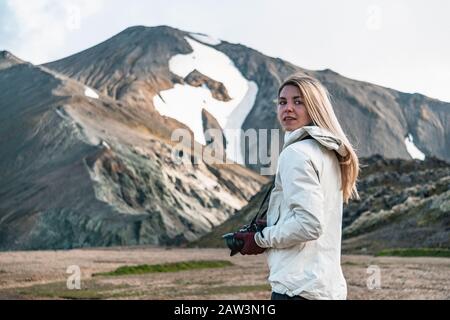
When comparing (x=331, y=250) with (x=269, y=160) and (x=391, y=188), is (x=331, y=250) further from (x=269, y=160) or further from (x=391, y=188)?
(x=269, y=160)

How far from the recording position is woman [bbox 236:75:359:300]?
4.58 metres

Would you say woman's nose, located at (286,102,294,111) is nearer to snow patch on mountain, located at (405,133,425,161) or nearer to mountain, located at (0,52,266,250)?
mountain, located at (0,52,266,250)

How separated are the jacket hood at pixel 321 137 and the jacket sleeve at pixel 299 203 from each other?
179 mm

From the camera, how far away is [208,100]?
176 m

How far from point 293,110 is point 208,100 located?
6768 inches

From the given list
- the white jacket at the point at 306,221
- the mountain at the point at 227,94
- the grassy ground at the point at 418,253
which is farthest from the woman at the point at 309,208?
the mountain at the point at 227,94

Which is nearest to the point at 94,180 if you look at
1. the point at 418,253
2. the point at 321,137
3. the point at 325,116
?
the point at 418,253

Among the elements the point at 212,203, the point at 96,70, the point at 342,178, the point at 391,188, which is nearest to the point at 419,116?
the point at 96,70

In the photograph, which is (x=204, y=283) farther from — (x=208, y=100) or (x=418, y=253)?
(x=208, y=100)

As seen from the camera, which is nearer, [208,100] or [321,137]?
[321,137]

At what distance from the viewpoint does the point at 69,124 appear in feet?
355

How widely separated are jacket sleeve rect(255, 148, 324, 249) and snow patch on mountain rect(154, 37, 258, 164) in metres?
149

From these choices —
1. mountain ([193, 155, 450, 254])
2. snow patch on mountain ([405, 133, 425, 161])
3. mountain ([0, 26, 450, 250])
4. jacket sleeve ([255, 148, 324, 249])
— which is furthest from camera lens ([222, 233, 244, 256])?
snow patch on mountain ([405, 133, 425, 161])

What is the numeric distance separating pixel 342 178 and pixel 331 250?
1.85 feet
